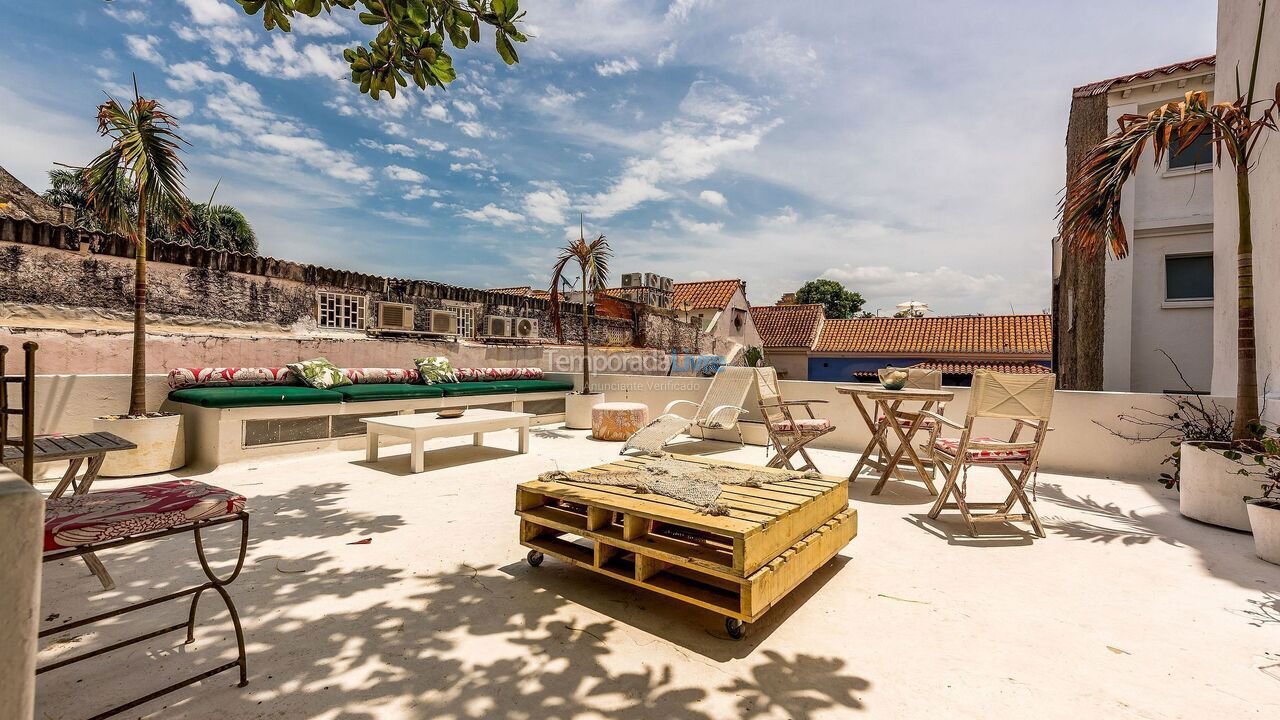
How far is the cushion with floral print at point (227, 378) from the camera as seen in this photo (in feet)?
18.8

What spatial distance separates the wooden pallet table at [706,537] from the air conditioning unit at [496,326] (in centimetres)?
828

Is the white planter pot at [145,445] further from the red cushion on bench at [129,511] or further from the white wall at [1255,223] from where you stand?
the white wall at [1255,223]

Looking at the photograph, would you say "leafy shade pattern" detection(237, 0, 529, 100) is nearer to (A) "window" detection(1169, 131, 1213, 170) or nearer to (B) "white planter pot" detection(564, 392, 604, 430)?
(B) "white planter pot" detection(564, 392, 604, 430)

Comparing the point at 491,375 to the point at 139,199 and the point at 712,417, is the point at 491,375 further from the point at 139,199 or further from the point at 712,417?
the point at 139,199

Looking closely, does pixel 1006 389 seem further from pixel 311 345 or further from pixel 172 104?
pixel 311 345

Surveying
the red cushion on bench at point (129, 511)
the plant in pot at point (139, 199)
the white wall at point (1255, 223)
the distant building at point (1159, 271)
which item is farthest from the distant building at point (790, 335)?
the red cushion on bench at point (129, 511)

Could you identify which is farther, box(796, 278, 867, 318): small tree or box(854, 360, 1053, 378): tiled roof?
box(796, 278, 867, 318): small tree

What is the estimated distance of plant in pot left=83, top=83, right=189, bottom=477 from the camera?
4.90 metres

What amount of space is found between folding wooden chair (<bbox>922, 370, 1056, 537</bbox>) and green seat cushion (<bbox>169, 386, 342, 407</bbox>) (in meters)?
6.52

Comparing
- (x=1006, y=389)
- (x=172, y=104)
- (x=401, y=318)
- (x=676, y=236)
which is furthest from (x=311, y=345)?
(x=676, y=236)

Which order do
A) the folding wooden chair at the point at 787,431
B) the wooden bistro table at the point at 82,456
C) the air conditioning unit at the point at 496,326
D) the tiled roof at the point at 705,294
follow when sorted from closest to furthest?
the wooden bistro table at the point at 82,456 < the folding wooden chair at the point at 787,431 < the air conditioning unit at the point at 496,326 < the tiled roof at the point at 705,294

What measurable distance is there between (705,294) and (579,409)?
45.1 ft

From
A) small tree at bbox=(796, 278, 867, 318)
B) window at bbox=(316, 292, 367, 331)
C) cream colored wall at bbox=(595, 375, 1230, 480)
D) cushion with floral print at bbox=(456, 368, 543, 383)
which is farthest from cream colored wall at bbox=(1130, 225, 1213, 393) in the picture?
small tree at bbox=(796, 278, 867, 318)

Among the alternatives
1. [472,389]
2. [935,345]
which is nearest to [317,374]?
[472,389]
